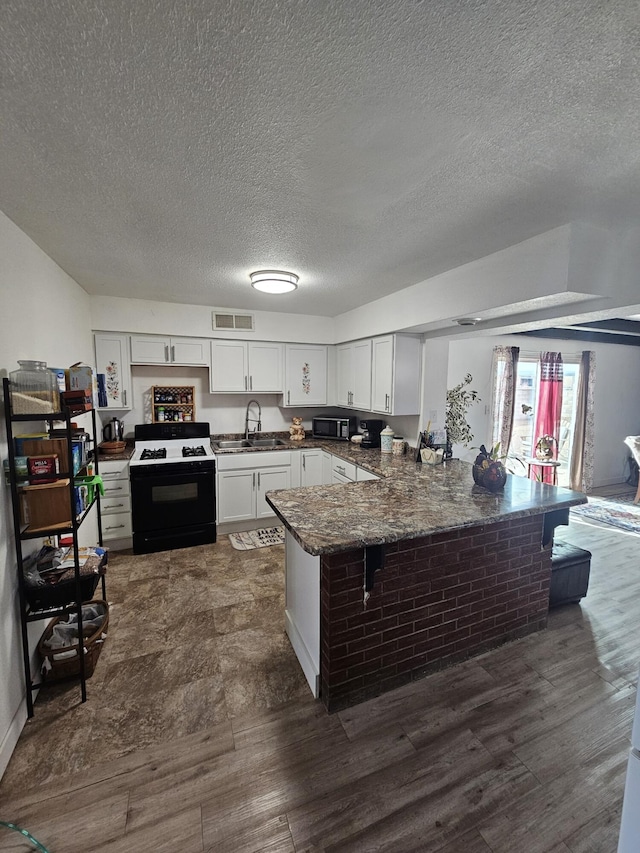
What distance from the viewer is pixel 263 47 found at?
2.96 feet

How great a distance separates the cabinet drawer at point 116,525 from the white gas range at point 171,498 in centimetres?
16

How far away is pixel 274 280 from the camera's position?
267 centimetres

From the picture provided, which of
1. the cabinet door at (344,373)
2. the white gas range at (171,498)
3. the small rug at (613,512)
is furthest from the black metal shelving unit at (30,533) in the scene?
the small rug at (613,512)

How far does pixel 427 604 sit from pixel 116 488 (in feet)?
9.73

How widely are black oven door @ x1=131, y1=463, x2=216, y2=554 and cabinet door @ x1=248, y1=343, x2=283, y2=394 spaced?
122cm

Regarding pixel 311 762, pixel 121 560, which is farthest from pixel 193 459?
pixel 311 762

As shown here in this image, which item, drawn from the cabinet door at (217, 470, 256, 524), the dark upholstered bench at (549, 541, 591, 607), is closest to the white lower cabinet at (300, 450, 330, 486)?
the cabinet door at (217, 470, 256, 524)

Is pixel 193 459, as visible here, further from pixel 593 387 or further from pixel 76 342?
pixel 593 387

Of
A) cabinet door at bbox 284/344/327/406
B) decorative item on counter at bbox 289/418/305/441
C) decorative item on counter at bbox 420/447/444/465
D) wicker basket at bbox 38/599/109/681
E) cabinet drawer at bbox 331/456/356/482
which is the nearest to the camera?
wicker basket at bbox 38/599/109/681

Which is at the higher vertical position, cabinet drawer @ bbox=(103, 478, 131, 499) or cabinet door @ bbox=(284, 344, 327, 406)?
cabinet door @ bbox=(284, 344, 327, 406)

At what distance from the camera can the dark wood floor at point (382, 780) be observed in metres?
1.31

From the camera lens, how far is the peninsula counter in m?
1.80

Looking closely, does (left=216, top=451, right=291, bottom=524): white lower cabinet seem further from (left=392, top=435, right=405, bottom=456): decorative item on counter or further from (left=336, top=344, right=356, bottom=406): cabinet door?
(left=392, top=435, right=405, bottom=456): decorative item on counter

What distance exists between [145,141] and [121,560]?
10.9 ft
